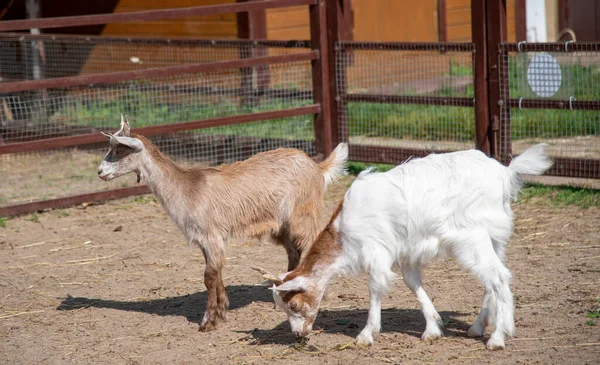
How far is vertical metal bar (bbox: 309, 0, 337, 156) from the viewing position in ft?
29.3

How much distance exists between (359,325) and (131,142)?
171cm

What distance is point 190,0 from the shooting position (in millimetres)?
12000

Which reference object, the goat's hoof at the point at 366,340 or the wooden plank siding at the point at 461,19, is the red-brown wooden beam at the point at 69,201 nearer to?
the goat's hoof at the point at 366,340

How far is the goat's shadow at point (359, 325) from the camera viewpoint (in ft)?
15.3

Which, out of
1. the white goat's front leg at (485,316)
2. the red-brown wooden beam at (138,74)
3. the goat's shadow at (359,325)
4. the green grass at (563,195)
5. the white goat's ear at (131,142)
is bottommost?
the goat's shadow at (359,325)

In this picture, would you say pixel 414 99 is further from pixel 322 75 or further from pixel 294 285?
pixel 294 285

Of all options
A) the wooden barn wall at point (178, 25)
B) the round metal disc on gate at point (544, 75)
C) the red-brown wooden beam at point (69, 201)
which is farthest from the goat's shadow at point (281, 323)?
the wooden barn wall at point (178, 25)

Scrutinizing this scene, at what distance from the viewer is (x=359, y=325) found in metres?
4.84

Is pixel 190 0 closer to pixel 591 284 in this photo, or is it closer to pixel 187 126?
pixel 187 126

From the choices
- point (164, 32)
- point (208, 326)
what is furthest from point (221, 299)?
point (164, 32)

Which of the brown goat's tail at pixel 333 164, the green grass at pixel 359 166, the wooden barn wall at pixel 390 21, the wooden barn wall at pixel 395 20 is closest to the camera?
the brown goat's tail at pixel 333 164

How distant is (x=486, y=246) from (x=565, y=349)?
644mm

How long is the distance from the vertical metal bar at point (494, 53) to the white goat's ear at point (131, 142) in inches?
151

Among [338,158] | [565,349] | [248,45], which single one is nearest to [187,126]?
[248,45]
